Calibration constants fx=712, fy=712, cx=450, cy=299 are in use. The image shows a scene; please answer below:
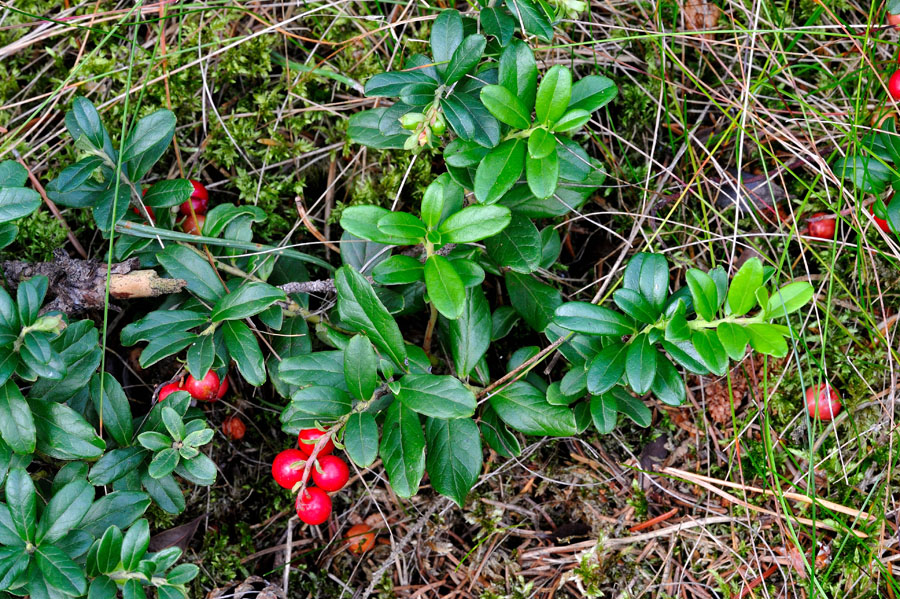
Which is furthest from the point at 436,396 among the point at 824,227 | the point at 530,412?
the point at 824,227

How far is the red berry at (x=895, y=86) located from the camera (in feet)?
10.3

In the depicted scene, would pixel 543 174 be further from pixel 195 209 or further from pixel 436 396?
pixel 195 209

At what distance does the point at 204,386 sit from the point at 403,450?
931mm

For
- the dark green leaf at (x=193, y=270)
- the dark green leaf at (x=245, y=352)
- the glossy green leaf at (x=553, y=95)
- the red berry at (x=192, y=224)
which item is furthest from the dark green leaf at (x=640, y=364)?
the red berry at (x=192, y=224)

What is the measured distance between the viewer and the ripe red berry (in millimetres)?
3295

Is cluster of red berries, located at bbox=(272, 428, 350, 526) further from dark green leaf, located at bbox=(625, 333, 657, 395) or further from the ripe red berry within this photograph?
dark green leaf, located at bbox=(625, 333, 657, 395)

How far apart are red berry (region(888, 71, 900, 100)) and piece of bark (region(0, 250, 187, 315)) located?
126 inches

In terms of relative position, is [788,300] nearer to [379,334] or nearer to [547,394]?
[547,394]

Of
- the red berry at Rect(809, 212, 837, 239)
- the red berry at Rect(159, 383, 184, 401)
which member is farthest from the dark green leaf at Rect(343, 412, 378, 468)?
the red berry at Rect(809, 212, 837, 239)

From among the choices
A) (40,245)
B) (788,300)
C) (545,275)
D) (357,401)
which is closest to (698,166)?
(545,275)

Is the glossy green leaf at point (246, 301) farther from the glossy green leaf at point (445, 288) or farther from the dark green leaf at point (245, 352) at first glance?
the glossy green leaf at point (445, 288)

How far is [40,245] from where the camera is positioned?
3.29 metres

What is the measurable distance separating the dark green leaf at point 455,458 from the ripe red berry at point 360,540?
28.1 inches

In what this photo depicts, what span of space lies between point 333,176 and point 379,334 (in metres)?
1.17
